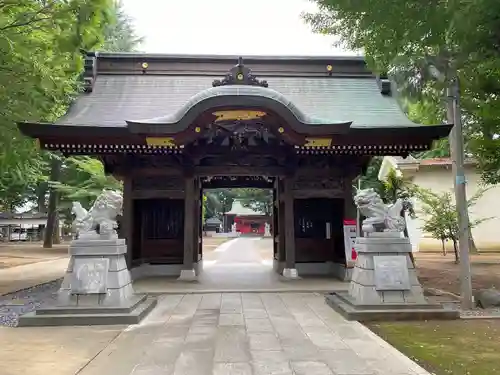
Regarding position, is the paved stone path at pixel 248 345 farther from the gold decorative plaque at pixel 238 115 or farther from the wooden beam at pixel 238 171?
the wooden beam at pixel 238 171

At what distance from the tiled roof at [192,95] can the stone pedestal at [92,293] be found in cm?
405

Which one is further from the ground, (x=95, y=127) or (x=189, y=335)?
(x=95, y=127)

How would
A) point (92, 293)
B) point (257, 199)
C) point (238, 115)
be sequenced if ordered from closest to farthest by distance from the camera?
point (92, 293) → point (238, 115) → point (257, 199)

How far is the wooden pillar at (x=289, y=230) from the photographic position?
11180 millimetres

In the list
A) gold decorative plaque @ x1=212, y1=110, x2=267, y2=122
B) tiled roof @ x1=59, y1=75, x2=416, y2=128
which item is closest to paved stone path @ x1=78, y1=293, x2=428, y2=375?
gold decorative plaque @ x1=212, y1=110, x2=267, y2=122

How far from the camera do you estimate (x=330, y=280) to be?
437 inches

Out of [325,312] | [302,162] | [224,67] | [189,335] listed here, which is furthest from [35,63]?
[224,67]

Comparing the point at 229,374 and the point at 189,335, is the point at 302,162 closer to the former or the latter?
the point at 189,335

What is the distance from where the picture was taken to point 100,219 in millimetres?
7270

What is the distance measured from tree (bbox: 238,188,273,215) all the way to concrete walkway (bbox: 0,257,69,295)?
31539 millimetres

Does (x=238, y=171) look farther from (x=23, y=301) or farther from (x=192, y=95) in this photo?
(x=23, y=301)

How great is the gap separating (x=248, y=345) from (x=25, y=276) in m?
10.6

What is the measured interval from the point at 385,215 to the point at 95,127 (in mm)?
6128

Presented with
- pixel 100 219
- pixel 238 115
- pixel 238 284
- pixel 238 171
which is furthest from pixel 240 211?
pixel 100 219
